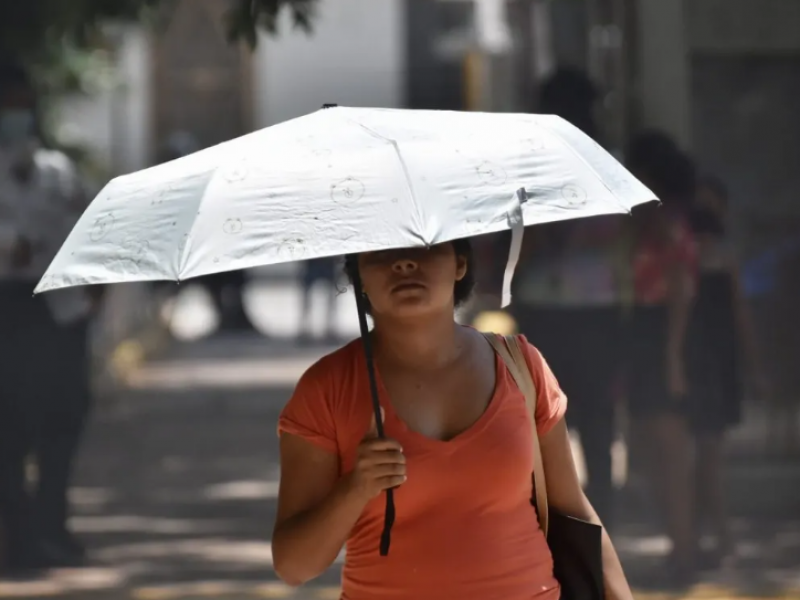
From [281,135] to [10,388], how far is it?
372 centimetres

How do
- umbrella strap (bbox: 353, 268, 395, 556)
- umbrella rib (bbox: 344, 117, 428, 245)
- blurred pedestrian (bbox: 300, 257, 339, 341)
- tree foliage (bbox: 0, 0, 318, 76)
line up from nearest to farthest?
1. umbrella rib (bbox: 344, 117, 428, 245)
2. umbrella strap (bbox: 353, 268, 395, 556)
3. tree foliage (bbox: 0, 0, 318, 76)
4. blurred pedestrian (bbox: 300, 257, 339, 341)

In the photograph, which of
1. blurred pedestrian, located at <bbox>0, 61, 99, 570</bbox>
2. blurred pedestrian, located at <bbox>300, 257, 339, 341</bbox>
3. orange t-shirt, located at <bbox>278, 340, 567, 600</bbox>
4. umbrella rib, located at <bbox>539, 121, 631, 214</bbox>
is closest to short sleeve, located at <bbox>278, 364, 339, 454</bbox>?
orange t-shirt, located at <bbox>278, 340, 567, 600</bbox>

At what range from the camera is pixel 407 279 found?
2.64 meters

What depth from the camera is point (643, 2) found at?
638 centimetres

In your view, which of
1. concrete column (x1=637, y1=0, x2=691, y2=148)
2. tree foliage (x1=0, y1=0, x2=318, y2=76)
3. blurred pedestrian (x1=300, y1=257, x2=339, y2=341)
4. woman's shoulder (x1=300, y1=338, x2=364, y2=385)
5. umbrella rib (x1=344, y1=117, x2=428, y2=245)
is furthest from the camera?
blurred pedestrian (x1=300, y1=257, x2=339, y2=341)

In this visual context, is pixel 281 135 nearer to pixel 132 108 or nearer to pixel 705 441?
pixel 705 441

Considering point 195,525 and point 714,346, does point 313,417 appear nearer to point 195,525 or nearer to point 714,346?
point 714,346

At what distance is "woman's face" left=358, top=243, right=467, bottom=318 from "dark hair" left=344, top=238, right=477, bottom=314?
0.18ft

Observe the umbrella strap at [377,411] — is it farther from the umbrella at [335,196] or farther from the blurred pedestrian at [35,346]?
the blurred pedestrian at [35,346]

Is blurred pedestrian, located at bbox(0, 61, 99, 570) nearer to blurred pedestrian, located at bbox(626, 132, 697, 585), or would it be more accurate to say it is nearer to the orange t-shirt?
blurred pedestrian, located at bbox(626, 132, 697, 585)

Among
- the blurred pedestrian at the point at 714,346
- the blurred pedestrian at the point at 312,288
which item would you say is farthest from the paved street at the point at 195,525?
the blurred pedestrian at the point at 312,288

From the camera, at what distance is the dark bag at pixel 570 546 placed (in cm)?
280

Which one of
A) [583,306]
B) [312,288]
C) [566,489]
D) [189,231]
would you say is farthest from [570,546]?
[312,288]

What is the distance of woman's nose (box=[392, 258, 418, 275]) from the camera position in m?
2.63
